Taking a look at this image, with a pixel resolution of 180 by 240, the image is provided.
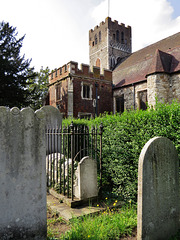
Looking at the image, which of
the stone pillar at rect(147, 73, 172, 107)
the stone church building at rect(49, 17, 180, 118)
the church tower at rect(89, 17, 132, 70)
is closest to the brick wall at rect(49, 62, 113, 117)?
the stone church building at rect(49, 17, 180, 118)

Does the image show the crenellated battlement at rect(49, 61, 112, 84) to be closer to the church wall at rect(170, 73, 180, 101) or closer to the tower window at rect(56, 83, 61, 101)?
the tower window at rect(56, 83, 61, 101)

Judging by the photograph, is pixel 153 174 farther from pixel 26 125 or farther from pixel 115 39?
pixel 115 39

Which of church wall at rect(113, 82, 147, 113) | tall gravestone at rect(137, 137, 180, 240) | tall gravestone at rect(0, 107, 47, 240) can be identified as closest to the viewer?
tall gravestone at rect(0, 107, 47, 240)

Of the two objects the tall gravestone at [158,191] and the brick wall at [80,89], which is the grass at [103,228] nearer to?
the tall gravestone at [158,191]

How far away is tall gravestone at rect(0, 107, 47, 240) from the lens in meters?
2.46

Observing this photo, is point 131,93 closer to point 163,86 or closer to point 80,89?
point 163,86

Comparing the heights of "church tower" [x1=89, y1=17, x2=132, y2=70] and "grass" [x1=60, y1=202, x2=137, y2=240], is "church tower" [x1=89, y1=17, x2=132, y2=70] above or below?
above

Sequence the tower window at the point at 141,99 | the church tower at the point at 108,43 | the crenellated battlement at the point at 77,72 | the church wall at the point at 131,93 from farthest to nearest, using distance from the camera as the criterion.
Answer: the church tower at the point at 108,43 → the crenellated battlement at the point at 77,72 → the tower window at the point at 141,99 → the church wall at the point at 131,93

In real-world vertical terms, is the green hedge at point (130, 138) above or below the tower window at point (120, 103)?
below

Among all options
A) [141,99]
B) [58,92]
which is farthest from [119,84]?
[58,92]

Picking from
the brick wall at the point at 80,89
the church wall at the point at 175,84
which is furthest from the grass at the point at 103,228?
the brick wall at the point at 80,89

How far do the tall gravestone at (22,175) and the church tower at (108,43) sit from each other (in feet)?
85.2

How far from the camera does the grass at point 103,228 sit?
2.90 m

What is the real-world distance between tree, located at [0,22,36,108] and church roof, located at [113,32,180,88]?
9430mm
